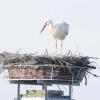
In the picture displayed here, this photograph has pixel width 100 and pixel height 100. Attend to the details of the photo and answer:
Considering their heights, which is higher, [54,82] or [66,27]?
[66,27]

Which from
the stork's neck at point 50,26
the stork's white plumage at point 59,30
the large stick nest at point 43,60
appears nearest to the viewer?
the large stick nest at point 43,60

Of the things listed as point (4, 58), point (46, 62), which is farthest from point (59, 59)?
point (4, 58)

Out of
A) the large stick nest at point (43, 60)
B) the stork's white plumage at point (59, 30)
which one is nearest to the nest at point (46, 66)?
the large stick nest at point (43, 60)

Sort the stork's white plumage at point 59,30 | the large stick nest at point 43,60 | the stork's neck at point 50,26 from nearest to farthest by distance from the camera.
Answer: the large stick nest at point 43,60 → the stork's white plumage at point 59,30 → the stork's neck at point 50,26

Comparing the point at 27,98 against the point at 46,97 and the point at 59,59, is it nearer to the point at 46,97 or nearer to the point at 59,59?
the point at 46,97

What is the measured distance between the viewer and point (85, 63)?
3228 centimetres

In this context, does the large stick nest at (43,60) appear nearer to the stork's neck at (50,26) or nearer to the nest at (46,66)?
the nest at (46,66)

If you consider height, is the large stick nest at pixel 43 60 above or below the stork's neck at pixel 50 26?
below

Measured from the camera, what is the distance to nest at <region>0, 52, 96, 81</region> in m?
31.7

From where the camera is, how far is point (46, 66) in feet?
104

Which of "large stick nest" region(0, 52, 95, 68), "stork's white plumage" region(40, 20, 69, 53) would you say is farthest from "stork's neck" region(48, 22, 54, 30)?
"large stick nest" region(0, 52, 95, 68)

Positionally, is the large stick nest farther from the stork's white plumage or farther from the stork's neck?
the stork's neck

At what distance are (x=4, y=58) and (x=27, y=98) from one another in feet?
8.18

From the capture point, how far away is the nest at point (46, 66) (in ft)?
104
